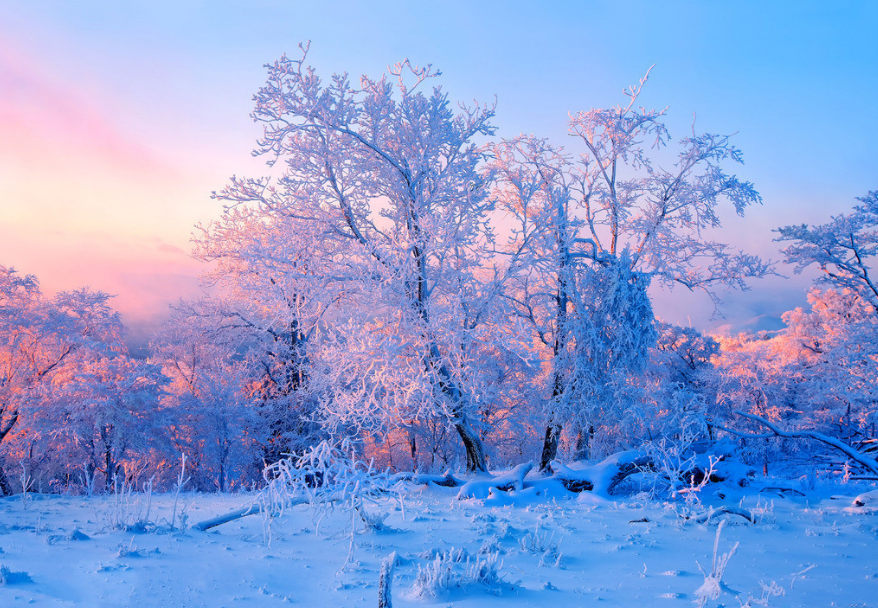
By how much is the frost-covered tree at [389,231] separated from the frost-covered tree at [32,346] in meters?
10.5

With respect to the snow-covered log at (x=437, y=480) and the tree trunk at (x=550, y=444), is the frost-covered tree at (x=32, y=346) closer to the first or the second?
the snow-covered log at (x=437, y=480)

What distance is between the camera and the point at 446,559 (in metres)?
4.41

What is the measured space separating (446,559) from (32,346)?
62.8ft

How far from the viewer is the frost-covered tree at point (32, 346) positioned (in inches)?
623

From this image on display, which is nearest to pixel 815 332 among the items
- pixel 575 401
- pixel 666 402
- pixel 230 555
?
pixel 666 402

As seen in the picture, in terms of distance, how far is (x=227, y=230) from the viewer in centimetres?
1886

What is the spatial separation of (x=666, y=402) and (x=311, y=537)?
1390cm

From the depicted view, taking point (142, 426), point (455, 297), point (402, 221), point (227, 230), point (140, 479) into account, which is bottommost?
point (140, 479)

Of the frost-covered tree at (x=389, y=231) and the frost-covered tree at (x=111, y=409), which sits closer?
the frost-covered tree at (x=389, y=231)

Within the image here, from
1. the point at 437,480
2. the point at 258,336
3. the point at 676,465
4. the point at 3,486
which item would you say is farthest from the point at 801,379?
the point at 3,486

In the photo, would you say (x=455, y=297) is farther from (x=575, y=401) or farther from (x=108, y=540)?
(x=108, y=540)

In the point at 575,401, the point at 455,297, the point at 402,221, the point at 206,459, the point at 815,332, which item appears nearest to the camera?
the point at 455,297

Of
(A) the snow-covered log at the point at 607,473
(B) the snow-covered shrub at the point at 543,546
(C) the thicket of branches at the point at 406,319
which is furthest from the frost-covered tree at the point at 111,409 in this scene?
(B) the snow-covered shrub at the point at 543,546

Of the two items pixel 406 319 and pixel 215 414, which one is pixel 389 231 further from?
pixel 215 414
